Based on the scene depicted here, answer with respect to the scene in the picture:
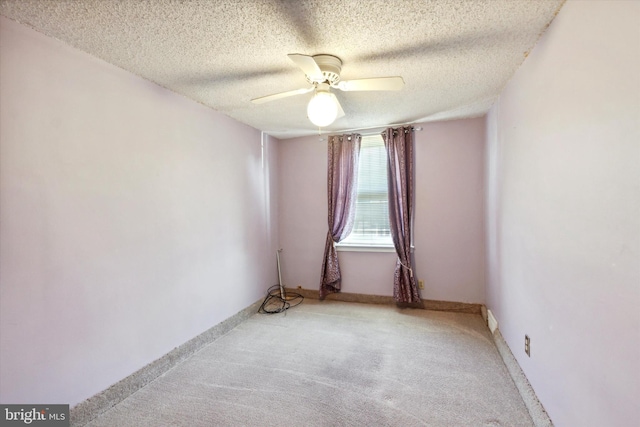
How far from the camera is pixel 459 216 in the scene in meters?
3.52

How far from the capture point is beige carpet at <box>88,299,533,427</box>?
1811mm

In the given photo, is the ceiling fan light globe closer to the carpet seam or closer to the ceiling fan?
the ceiling fan

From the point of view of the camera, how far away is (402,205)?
3.58m

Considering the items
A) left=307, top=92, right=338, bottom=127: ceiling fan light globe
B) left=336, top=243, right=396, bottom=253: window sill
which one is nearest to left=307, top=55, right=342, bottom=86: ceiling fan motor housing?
left=307, top=92, right=338, bottom=127: ceiling fan light globe

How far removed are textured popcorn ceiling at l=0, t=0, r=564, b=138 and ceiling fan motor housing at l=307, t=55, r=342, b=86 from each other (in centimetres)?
4

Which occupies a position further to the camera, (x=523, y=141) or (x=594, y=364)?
(x=523, y=141)

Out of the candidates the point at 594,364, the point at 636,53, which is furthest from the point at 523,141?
the point at 594,364

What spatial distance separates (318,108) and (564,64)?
4.30 feet

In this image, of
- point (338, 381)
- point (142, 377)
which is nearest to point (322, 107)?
point (338, 381)

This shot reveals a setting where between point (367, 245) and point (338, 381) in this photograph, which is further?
point (367, 245)

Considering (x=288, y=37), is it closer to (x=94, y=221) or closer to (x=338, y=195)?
(x=94, y=221)

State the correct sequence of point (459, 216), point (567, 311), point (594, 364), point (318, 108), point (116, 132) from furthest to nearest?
1. point (459, 216)
2. point (116, 132)
3. point (318, 108)
4. point (567, 311)
5. point (594, 364)

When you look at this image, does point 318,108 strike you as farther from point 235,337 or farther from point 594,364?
point 235,337

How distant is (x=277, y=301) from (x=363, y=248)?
4.48 ft
